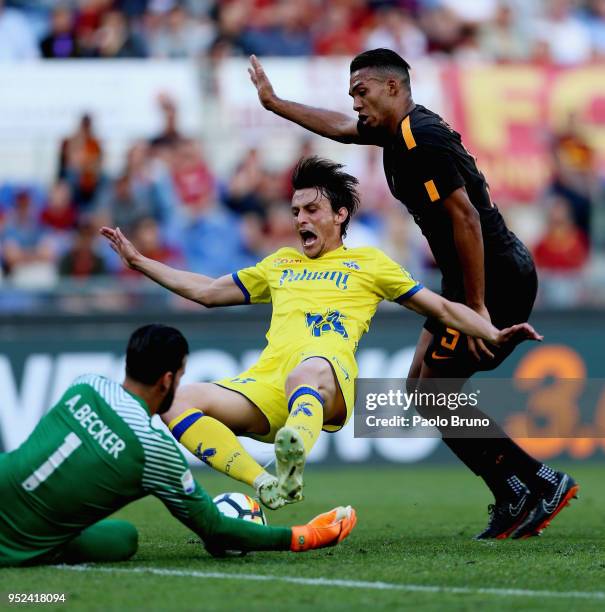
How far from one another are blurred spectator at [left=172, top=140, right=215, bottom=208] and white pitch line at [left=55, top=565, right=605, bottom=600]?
940 cm

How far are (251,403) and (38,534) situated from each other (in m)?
1.83

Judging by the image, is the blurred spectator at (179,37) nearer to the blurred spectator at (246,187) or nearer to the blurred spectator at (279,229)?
the blurred spectator at (246,187)

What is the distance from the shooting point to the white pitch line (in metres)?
5.15

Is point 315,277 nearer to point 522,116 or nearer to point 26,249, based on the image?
point 26,249

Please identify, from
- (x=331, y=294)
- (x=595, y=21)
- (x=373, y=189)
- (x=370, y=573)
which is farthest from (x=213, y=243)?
(x=370, y=573)

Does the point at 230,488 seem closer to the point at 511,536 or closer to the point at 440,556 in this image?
the point at 511,536

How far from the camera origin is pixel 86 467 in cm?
543

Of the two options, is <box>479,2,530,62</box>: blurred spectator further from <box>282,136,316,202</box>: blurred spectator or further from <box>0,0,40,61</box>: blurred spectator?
<box>0,0,40,61</box>: blurred spectator

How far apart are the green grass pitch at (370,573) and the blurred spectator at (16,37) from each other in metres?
8.66

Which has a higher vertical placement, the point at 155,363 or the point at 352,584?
the point at 155,363

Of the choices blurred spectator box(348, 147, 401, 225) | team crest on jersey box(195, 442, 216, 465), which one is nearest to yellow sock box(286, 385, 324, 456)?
team crest on jersey box(195, 442, 216, 465)

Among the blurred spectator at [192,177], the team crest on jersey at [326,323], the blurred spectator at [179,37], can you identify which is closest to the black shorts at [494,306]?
the team crest on jersey at [326,323]

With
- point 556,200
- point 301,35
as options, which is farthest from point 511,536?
point 301,35

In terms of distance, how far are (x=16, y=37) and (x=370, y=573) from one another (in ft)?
39.5
